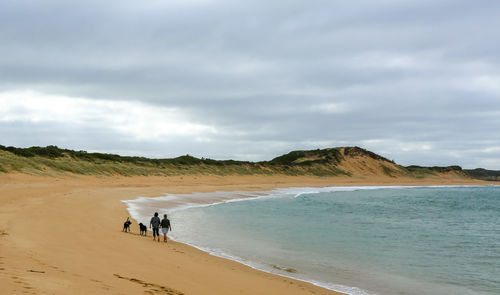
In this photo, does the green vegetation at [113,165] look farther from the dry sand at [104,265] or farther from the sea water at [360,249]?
the dry sand at [104,265]

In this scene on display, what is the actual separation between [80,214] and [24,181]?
2682 cm

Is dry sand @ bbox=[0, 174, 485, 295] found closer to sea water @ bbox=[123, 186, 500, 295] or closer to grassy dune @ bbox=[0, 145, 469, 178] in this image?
sea water @ bbox=[123, 186, 500, 295]

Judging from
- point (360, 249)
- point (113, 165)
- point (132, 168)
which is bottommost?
point (360, 249)

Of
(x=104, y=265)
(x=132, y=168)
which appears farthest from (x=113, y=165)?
(x=104, y=265)

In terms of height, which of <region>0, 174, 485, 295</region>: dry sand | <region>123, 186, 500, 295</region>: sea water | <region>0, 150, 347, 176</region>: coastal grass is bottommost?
<region>123, 186, 500, 295</region>: sea water

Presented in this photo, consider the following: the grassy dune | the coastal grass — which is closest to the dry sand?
the coastal grass

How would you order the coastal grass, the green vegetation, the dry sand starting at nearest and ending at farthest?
the dry sand
the coastal grass
the green vegetation

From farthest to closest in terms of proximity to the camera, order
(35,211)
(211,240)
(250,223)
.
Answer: (250,223) < (35,211) < (211,240)

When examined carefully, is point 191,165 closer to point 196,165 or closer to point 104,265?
point 196,165

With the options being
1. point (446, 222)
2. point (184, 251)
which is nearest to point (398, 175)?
point (446, 222)

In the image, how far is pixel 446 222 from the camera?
33969 millimetres

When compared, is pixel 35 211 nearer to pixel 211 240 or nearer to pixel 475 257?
pixel 211 240

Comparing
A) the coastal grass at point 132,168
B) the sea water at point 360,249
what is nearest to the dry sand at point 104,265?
the sea water at point 360,249

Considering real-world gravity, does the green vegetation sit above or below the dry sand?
above
